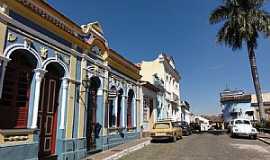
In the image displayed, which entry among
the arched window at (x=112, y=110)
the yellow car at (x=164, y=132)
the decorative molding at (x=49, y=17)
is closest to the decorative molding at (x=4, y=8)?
the decorative molding at (x=49, y=17)

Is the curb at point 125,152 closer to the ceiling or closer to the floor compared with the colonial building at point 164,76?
closer to the floor

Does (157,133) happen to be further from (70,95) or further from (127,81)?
(70,95)

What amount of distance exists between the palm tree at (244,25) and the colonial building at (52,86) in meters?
14.3

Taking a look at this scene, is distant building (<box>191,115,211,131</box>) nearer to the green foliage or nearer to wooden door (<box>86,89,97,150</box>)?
the green foliage

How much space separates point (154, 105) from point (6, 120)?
Answer: 1789cm

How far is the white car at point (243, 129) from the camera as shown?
2112 cm

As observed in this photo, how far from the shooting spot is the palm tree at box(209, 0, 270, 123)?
2283cm

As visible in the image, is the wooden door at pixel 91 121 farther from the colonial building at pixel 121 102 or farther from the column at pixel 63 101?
the column at pixel 63 101

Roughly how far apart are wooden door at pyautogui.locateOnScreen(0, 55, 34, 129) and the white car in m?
18.7

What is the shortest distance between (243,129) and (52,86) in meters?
17.6

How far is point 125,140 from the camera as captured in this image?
664 inches

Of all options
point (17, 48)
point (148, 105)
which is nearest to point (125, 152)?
point (17, 48)

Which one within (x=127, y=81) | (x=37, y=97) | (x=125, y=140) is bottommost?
(x=125, y=140)

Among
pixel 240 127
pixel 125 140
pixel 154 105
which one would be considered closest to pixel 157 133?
pixel 125 140
